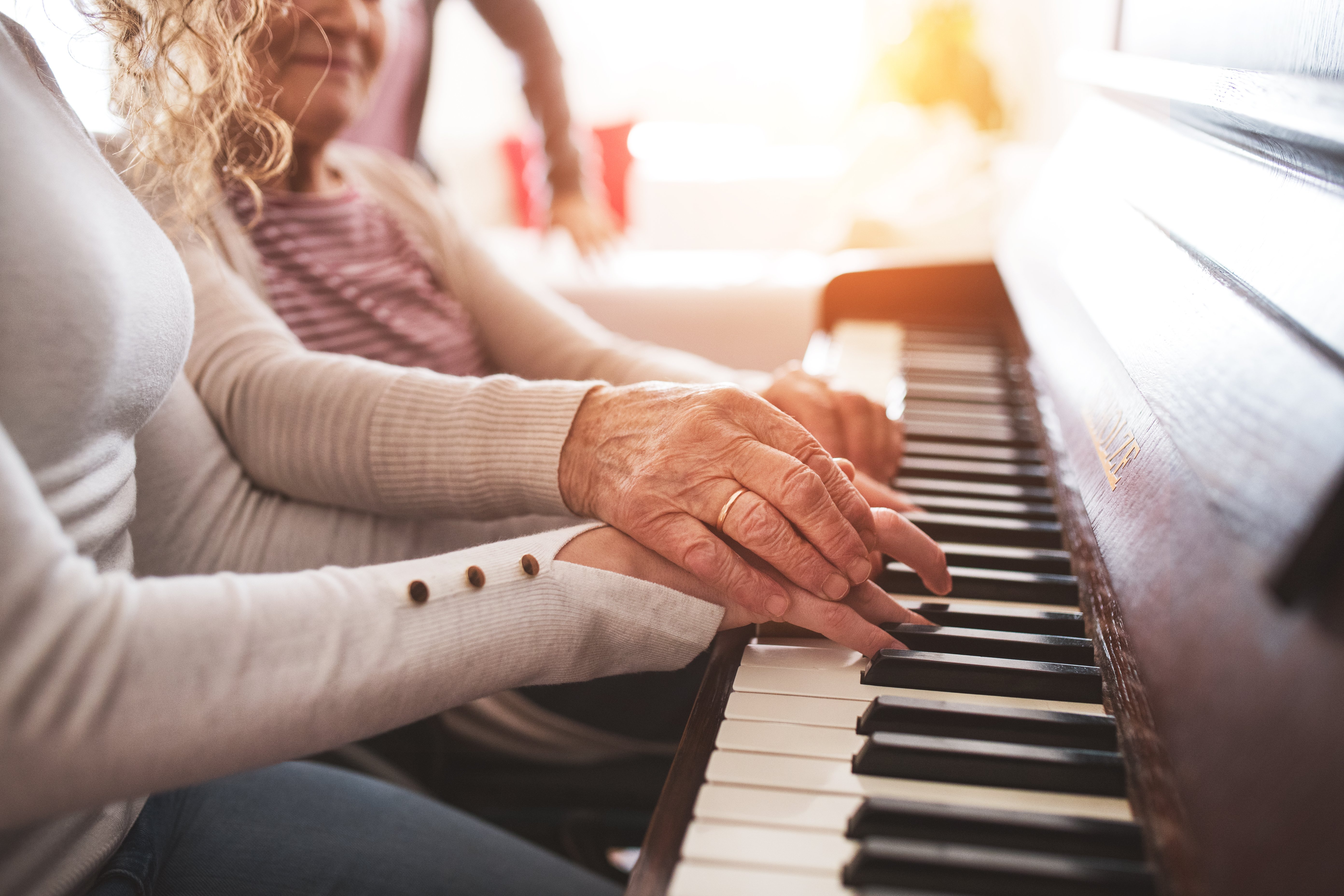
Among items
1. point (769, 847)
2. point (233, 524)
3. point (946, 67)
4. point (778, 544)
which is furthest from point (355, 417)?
point (946, 67)

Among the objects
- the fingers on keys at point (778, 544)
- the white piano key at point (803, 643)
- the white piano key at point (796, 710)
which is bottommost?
the white piano key at point (803, 643)

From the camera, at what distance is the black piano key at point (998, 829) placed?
1.45 ft

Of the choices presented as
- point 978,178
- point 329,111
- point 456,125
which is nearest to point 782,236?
point 978,178

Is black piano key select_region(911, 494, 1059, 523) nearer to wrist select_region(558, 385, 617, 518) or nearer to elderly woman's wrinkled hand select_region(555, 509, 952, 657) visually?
elderly woman's wrinkled hand select_region(555, 509, 952, 657)

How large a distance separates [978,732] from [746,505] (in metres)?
0.20

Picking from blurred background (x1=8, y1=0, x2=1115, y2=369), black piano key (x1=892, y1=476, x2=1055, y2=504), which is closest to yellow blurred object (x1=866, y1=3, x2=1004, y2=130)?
blurred background (x1=8, y1=0, x2=1115, y2=369)

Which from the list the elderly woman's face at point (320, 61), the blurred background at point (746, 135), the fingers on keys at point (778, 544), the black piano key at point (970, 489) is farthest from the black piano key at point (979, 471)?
the elderly woman's face at point (320, 61)

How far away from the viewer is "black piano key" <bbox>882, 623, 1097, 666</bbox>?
0.61m

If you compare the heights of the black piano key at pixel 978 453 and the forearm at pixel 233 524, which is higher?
the forearm at pixel 233 524

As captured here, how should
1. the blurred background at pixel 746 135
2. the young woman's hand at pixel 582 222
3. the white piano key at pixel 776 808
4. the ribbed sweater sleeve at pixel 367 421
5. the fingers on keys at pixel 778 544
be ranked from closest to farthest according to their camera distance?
the white piano key at pixel 776 808
the fingers on keys at pixel 778 544
the ribbed sweater sleeve at pixel 367 421
the young woman's hand at pixel 582 222
the blurred background at pixel 746 135

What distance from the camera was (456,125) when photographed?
4.95 m

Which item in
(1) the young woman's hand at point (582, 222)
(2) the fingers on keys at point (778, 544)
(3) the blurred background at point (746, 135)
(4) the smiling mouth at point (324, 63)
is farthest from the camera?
(3) the blurred background at point (746, 135)

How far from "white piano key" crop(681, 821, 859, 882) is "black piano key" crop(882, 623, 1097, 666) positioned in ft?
0.63

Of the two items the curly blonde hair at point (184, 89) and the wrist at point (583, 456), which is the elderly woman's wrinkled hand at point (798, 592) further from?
the curly blonde hair at point (184, 89)
